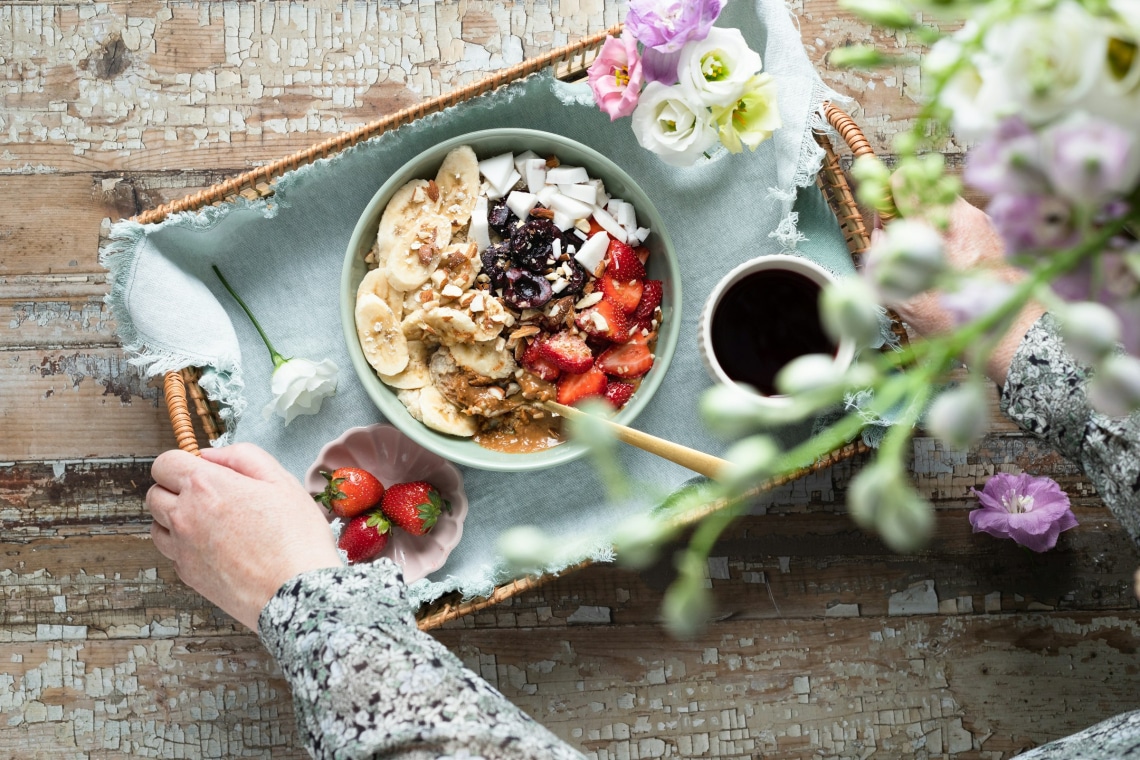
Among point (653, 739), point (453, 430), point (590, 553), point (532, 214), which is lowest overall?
point (653, 739)

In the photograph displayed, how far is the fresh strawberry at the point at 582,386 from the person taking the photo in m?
1.09

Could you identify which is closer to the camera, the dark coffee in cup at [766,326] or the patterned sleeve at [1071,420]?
the patterned sleeve at [1071,420]

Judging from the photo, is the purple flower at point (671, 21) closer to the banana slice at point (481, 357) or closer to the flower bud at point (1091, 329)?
the banana slice at point (481, 357)

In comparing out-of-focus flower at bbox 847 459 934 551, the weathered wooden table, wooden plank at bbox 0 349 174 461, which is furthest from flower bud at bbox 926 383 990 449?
wooden plank at bbox 0 349 174 461

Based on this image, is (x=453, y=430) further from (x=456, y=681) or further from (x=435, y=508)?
(x=456, y=681)

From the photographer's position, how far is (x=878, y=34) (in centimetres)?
126

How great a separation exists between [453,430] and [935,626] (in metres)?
0.78

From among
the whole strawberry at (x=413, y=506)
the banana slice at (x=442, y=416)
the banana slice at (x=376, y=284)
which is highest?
the banana slice at (x=376, y=284)

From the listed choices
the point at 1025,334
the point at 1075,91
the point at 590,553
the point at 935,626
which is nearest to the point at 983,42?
the point at 1075,91

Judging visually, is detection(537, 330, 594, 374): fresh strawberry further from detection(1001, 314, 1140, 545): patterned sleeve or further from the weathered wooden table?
detection(1001, 314, 1140, 545): patterned sleeve

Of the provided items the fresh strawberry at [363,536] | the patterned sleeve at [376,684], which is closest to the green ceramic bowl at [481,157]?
the fresh strawberry at [363,536]

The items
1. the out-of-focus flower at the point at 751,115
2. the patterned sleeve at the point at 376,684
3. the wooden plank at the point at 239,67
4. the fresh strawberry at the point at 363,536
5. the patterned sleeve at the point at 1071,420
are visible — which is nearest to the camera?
the patterned sleeve at the point at 376,684

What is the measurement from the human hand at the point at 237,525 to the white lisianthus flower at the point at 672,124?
61cm

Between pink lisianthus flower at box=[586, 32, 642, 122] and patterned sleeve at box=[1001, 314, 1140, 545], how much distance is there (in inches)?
21.3
